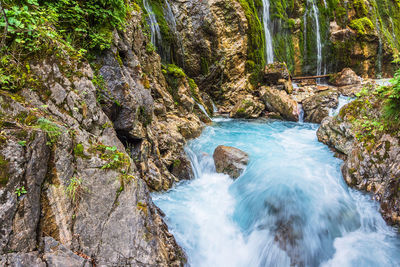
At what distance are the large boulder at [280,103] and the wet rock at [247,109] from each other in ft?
1.85

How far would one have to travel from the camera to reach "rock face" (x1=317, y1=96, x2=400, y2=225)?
11.4 ft

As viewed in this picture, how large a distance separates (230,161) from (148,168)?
263cm

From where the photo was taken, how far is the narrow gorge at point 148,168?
2.15m

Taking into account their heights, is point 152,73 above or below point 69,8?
below

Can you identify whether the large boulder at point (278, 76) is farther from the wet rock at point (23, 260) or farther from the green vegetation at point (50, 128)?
the wet rock at point (23, 260)

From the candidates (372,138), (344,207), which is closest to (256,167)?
(344,207)

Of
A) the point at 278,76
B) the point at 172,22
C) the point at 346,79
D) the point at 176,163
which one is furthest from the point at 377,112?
the point at 346,79

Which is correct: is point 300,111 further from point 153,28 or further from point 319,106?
point 153,28

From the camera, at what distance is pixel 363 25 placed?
1525 centimetres

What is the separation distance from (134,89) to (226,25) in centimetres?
1023

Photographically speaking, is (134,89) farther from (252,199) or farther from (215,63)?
(215,63)

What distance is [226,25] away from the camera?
40.6 feet

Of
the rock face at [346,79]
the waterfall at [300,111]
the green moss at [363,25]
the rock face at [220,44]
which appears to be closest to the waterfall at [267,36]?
the rock face at [220,44]

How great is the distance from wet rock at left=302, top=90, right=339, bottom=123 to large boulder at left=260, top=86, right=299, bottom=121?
58cm
